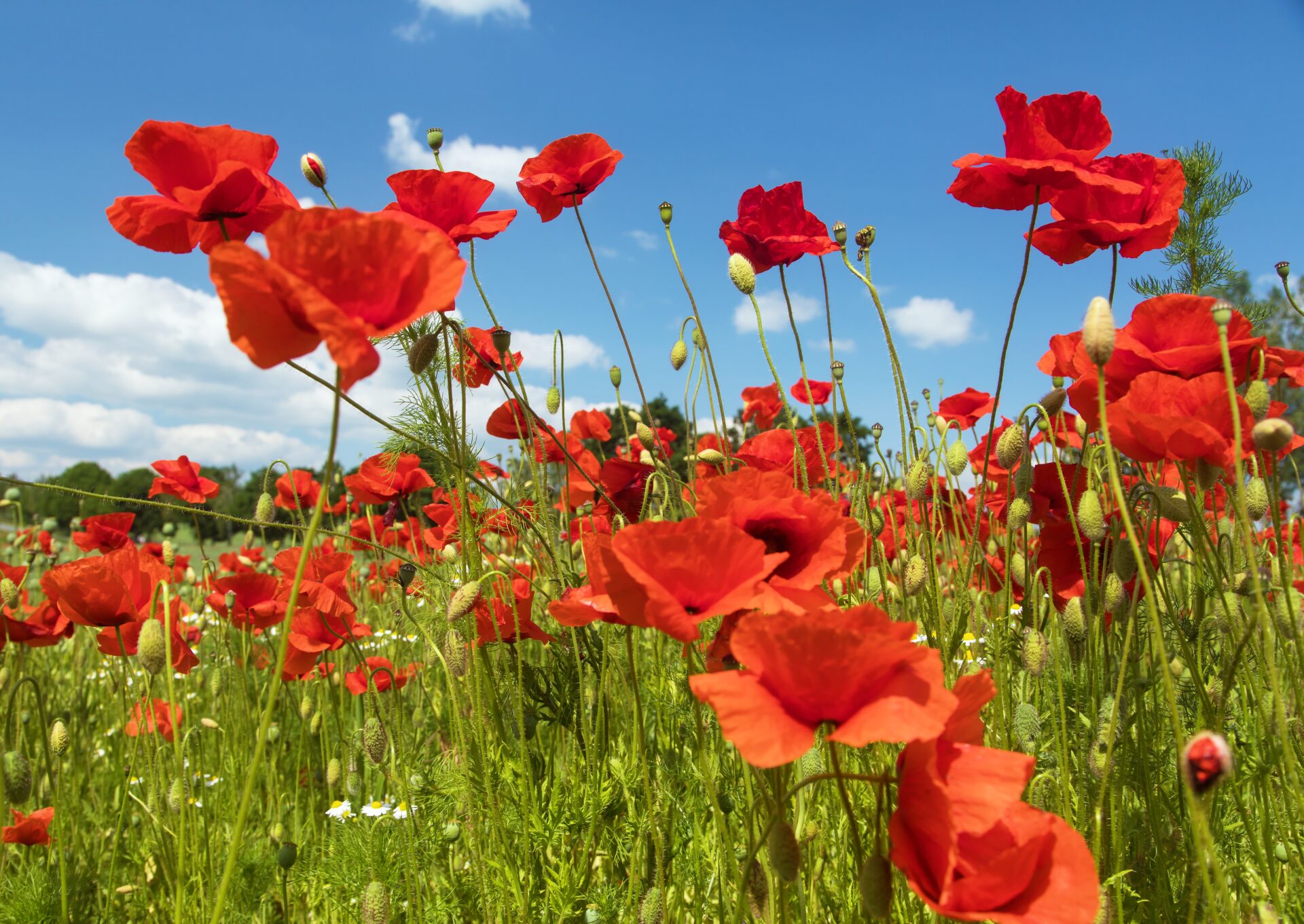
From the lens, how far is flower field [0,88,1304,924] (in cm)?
72

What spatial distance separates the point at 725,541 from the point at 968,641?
201 centimetres

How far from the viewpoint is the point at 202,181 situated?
1.24 metres

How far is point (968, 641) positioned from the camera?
8.29 feet

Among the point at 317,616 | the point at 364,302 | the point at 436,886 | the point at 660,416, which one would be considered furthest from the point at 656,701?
the point at 660,416

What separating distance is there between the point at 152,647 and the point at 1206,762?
1354 mm

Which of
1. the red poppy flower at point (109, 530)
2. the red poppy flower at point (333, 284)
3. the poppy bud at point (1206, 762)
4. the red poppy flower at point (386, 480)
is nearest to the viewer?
the poppy bud at point (1206, 762)

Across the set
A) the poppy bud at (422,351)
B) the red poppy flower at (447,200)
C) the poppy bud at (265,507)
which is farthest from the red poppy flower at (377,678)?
the red poppy flower at (447,200)

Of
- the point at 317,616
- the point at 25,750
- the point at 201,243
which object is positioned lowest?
the point at 25,750

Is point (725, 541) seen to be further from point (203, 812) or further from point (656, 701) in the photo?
point (203, 812)

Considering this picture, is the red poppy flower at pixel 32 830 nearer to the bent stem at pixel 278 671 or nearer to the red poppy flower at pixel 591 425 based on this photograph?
the bent stem at pixel 278 671

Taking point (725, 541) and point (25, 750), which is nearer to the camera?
point (725, 541)

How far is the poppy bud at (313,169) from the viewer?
1.51 meters

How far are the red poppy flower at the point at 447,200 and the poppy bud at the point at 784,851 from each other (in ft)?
3.66

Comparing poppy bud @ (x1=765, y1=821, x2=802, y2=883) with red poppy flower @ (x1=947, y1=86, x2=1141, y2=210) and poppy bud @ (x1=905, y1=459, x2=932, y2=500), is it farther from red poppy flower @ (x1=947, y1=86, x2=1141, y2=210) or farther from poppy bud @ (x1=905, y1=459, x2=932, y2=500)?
red poppy flower @ (x1=947, y1=86, x2=1141, y2=210)
